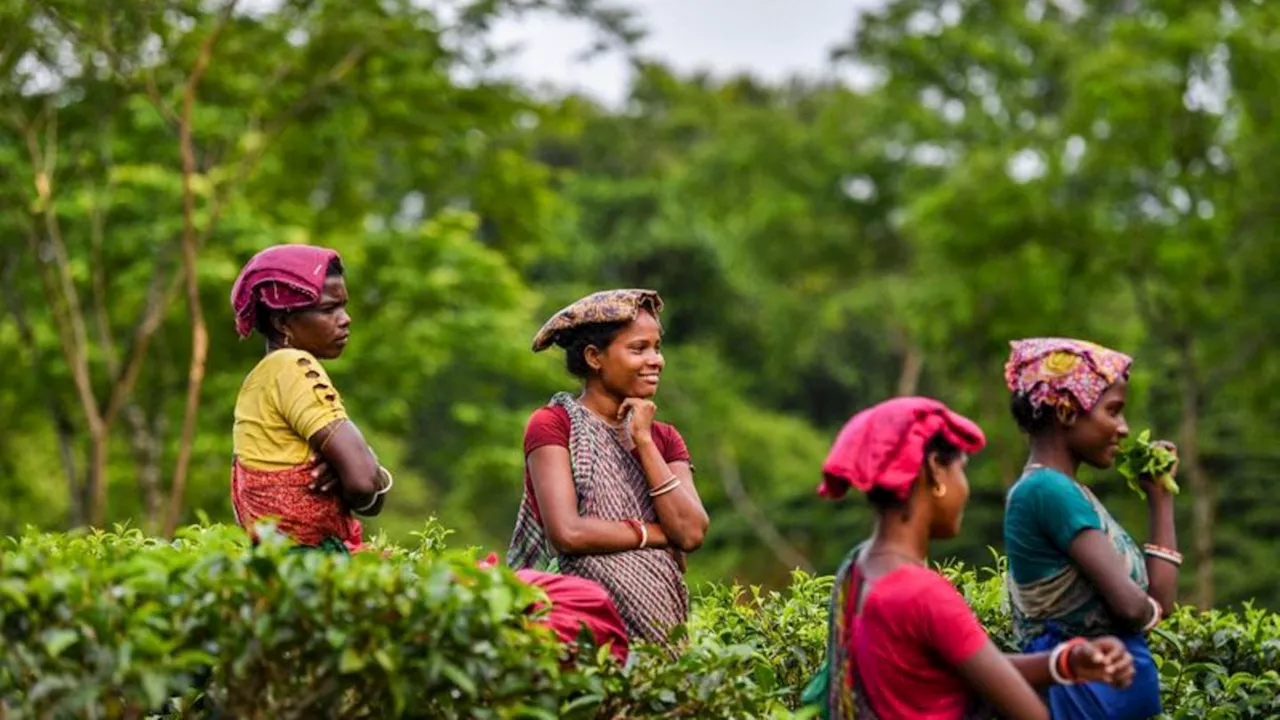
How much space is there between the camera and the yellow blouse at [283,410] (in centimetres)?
508

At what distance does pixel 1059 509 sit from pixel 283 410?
2.25 metres

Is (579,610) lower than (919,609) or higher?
lower

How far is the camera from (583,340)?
5.53 m

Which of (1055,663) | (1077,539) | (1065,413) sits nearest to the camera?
(1055,663)

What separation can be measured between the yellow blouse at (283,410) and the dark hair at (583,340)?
78 cm

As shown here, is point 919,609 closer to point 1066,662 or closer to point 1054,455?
point 1066,662

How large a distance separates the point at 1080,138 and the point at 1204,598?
240 inches

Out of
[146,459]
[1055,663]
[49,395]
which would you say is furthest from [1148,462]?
[49,395]

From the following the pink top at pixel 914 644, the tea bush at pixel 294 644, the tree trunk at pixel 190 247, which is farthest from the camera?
the tree trunk at pixel 190 247

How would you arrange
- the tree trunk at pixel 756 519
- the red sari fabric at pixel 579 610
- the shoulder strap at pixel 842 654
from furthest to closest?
1. the tree trunk at pixel 756 519
2. the red sari fabric at pixel 579 610
3. the shoulder strap at pixel 842 654

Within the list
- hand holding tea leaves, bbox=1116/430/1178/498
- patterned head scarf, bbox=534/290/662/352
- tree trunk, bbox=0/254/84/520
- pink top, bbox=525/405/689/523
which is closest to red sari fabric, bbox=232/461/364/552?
pink top, bbox=525/405/689/523

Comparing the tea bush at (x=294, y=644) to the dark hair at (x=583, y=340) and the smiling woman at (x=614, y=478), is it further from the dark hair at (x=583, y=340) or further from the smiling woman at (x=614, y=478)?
the dark hair at (x=583, y=340)

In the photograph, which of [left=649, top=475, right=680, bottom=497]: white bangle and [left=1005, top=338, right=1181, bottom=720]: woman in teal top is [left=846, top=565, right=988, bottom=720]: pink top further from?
[left=649, top=475, right=680, bottom=497]: white bangle

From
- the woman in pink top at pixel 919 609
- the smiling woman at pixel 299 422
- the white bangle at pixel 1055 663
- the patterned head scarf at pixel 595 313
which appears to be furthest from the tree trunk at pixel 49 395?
the white bangle at pixel 1055 663
